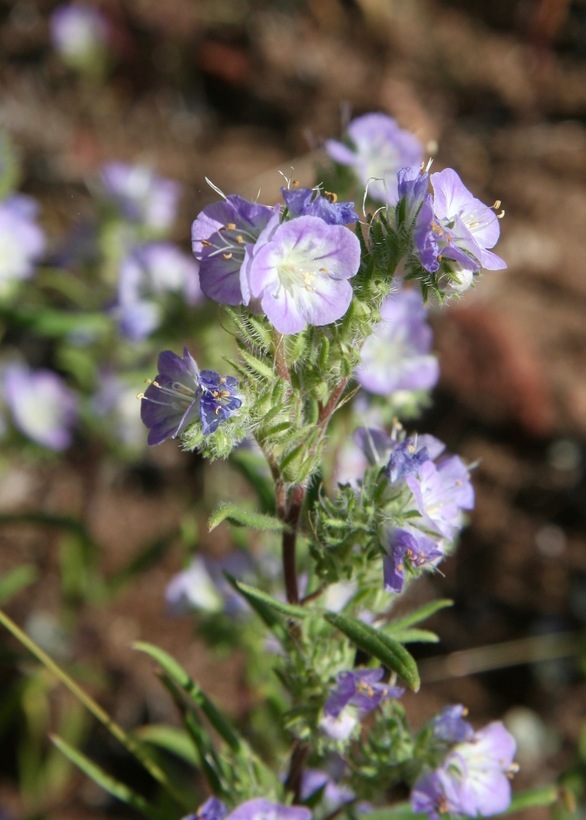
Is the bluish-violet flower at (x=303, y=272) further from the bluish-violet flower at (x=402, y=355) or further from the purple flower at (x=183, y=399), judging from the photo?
the bluish-violet flower at (x=402, y=355)

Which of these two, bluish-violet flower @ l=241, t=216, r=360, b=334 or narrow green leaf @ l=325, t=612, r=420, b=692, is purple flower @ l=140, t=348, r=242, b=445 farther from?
narrow green leaf @ l=325, t=612, r=420, b=692

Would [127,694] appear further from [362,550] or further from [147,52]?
[147,52]

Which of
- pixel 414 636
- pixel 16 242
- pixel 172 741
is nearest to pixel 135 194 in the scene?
pixel 16 242

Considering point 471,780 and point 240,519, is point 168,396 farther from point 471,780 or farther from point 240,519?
point 471,780

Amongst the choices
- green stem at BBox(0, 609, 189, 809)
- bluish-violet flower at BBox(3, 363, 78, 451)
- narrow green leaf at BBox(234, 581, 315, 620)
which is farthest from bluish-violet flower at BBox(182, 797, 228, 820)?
bluish-violet flower at BBox(3, 363, 78, 451)

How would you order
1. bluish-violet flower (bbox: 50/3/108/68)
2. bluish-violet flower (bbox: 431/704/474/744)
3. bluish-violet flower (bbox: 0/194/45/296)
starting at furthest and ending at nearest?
1. bluish-violet flower (bbox: 50/3/108/68)
2. bluish-violet flower (bbox: 0/194/45/296)
3. bluish-violet flower (bbox: 431/704/474/744)

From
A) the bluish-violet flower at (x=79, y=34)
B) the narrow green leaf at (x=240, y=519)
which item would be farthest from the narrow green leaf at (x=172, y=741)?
Answer: the bluish-violet flower at (x=79, y=34)
